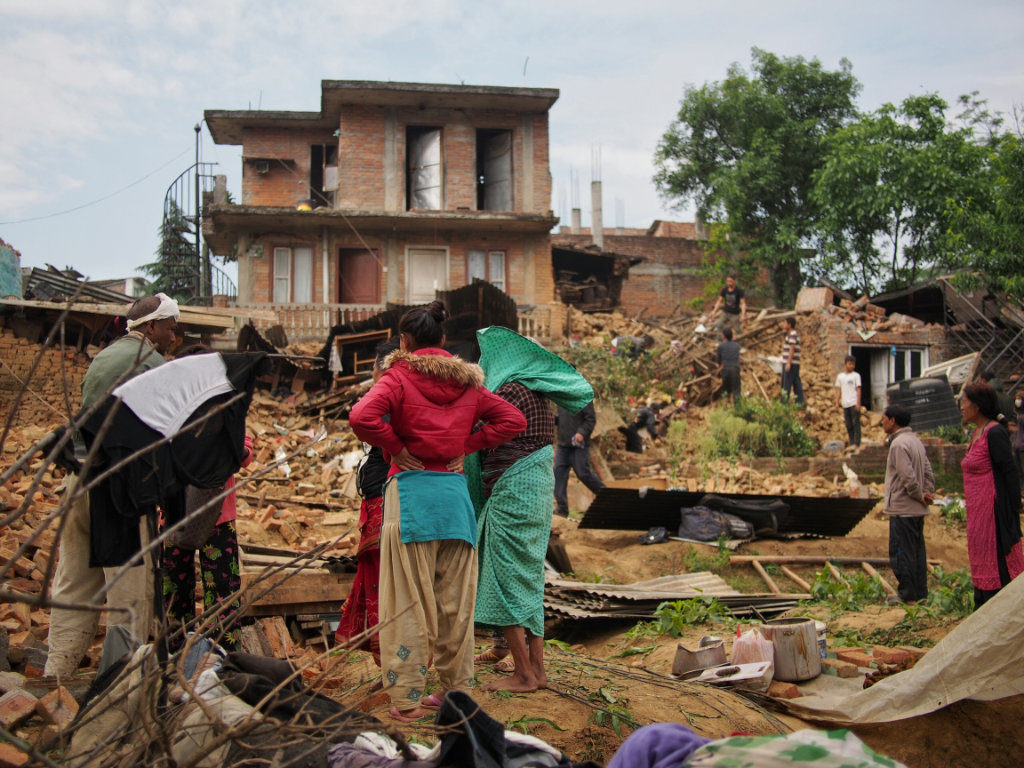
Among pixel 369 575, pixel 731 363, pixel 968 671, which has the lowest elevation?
pixel 968 671

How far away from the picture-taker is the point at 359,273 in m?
23.7

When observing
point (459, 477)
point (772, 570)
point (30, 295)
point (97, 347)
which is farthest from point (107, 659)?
point (30, 295)

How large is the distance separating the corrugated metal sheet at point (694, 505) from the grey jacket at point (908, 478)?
2353 millimetres

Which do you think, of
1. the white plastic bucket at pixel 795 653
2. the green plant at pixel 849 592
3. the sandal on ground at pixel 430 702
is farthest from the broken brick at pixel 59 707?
the green plant at pixel 849 592

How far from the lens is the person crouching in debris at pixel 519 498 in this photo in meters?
4.20

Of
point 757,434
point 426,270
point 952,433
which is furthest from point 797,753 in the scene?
point 426,270

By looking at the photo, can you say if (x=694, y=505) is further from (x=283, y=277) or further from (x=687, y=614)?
(x=283, y=277)

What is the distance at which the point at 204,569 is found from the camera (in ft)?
14.3

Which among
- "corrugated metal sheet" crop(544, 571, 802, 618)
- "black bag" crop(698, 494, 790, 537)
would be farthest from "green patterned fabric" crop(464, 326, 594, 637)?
"black bag" crop(698, 494, 790, 537)

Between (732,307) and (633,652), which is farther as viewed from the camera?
(732,307)

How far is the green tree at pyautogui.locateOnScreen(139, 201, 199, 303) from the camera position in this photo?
25.2 m

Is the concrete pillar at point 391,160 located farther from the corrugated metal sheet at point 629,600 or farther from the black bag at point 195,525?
the black bag at point 195,525

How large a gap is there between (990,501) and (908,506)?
1.43 metres

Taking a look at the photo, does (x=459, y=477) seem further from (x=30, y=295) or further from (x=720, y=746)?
(x=30, y=295)
